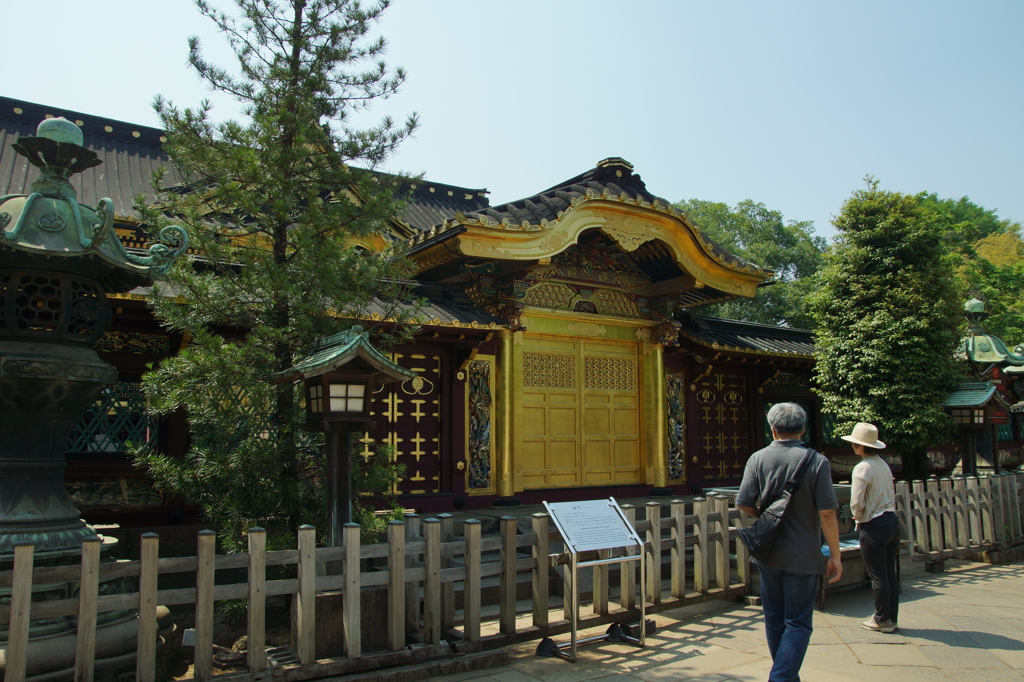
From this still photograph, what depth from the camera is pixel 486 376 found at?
10031 millimetres

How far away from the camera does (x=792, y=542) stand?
393 cm

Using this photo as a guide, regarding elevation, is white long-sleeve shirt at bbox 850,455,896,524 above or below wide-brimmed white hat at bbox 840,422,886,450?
below

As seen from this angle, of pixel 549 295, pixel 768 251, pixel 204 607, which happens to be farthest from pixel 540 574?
pixel 768 251

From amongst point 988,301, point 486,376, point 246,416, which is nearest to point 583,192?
point 486,376

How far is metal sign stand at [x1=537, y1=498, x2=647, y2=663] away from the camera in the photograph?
5.16 metres

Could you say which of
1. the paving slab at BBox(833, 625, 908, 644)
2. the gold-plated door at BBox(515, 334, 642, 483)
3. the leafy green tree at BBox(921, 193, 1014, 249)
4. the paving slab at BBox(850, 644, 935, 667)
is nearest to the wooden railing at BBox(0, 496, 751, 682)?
the paving slab at BBox(833, 625, 908, 644)

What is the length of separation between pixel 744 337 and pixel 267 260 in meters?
10.2

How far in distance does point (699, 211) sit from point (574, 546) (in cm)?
3292

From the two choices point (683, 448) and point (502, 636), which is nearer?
point (502, 636)

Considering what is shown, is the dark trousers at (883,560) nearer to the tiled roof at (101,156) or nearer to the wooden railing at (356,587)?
the wooden railing at (356,587)

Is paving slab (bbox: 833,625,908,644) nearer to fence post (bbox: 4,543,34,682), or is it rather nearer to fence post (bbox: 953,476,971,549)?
fence post (bbox: 953,476,971,549)

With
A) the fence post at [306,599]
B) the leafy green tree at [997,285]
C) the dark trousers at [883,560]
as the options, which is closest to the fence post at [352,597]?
the fence post at [306,599]

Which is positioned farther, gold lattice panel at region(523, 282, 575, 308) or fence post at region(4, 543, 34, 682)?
gold lattice panel at region(523, 282, 575, 308)

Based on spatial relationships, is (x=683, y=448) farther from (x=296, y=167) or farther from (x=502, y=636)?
(x=296, y=167)
